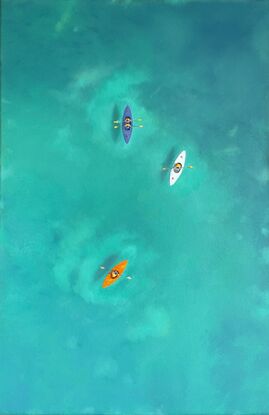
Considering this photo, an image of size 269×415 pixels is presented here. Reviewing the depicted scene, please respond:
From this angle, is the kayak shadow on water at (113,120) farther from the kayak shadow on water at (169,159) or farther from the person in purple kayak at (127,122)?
the kayak shadow on water at (169,159)

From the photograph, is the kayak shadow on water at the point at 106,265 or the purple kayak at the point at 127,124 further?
the purple kayak at the point at 127,124

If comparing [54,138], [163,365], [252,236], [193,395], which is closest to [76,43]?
[54,138]

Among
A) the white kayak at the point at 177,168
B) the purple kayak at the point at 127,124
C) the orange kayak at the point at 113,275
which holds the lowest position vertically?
the orange kayak at the point at 113,275

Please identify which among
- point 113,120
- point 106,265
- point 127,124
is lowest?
point 106,265

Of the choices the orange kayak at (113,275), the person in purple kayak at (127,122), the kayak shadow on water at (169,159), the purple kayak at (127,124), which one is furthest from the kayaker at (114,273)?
the person in purple kayak at (127,122)

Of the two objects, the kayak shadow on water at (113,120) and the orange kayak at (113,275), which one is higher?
the kayak shadow on water at (113,120)

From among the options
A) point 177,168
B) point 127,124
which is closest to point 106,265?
point 177,168

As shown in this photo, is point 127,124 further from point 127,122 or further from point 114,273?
point 114,273
